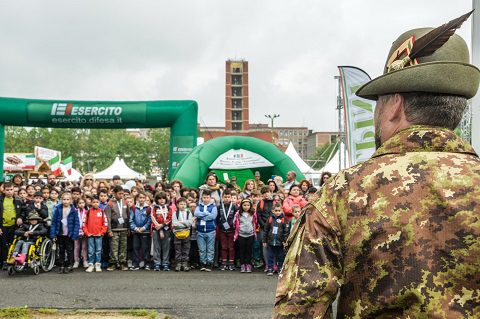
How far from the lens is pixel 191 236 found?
10.9 metres

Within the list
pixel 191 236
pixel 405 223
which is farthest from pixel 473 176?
pixel 191 236

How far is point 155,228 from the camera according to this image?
1070 cm

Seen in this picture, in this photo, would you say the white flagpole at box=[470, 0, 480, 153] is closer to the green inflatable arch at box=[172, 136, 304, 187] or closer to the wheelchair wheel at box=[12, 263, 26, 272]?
the wheelchair wheel at box=[12, 263, 26, 272]

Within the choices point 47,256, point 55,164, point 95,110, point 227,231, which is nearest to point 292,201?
point 227,231

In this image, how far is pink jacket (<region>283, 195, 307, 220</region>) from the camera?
10430mm

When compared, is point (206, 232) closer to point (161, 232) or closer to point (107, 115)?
point (161, 232)

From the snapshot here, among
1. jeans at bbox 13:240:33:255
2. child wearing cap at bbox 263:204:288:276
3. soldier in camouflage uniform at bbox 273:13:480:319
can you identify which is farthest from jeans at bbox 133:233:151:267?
soldier in camouflage uniform at bbox 273:13:480:319

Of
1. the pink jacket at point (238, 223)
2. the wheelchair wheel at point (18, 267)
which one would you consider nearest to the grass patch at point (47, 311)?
the wheelchair wheel at point (18, 267)

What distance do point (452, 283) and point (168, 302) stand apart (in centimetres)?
629

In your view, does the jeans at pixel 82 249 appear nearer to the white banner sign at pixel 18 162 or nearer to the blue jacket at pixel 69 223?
the blue jacket at pixel 69 223

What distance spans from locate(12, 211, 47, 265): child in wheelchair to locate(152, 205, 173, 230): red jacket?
7.14 feet

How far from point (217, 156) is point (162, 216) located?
19.6 ft

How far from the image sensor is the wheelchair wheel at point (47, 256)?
32.7 ft

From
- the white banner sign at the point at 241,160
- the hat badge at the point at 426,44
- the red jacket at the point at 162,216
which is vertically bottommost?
the red jacket at the point at 162,216
